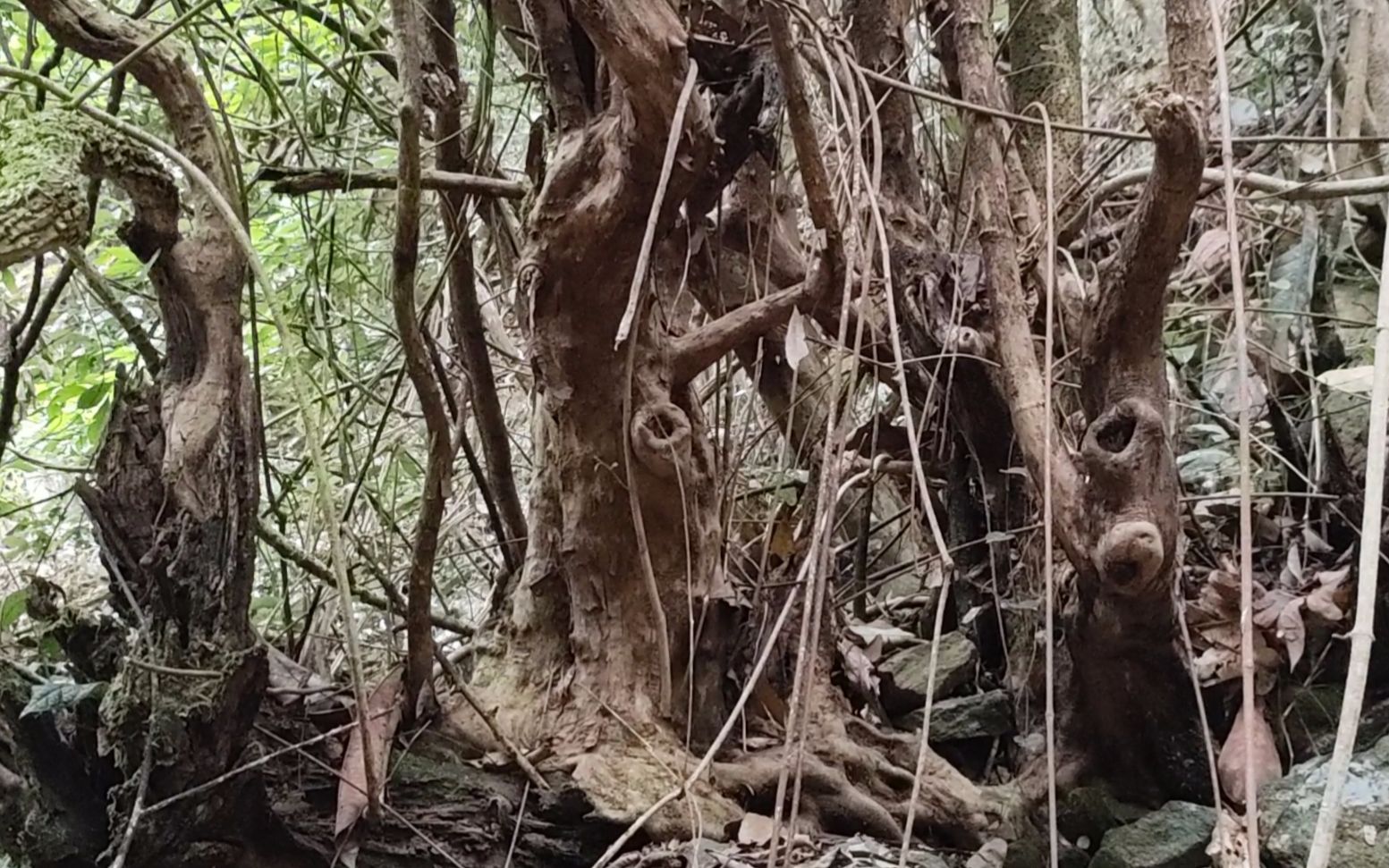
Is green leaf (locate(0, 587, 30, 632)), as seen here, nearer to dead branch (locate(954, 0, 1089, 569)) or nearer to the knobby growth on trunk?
the knobby growth on trunk

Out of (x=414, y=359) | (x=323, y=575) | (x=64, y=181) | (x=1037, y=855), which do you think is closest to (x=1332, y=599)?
(x=1037, y=855)

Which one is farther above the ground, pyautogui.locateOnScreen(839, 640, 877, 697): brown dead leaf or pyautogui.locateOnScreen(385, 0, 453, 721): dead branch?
pyautogui.locateOnScreen(385, 0, 453, 721): dead branch

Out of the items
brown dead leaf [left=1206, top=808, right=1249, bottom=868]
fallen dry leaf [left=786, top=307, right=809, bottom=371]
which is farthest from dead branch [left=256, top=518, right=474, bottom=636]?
brown dead leaf [left=1206, top=808, right=1249, bottom=868]

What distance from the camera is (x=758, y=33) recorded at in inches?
52.1

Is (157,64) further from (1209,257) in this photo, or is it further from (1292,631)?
(1209,257)

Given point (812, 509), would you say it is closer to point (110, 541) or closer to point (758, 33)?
point (758, 33)

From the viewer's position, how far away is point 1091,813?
134 cm

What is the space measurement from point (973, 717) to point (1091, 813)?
1.07 feet

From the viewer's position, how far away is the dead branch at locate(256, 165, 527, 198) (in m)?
1.49

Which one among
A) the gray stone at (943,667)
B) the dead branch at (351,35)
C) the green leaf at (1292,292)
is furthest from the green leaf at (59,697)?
the green leaf at (1292,292)

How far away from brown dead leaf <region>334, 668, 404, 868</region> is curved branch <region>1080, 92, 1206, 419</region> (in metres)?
0.88

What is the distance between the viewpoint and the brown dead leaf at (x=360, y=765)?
1.29 m

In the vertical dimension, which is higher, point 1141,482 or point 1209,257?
point 1209,257

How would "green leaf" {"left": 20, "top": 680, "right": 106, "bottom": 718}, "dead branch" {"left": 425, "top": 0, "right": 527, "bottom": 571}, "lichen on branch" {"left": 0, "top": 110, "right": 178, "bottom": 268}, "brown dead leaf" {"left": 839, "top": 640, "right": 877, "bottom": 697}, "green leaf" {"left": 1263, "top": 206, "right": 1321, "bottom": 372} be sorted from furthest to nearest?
"green leaf" {"left": 1263, "top": 206, "right": 1321, "bottom": 372}, "brown dead leaf" {"left": 839, "top": 640, "right": 877, "bottom": 697}, "dead branch" {"left": 425, "top": 0, "right": 527, "bottom": 571}, "green leaf" {"left": 20, "top": 680, "right": 106, "bottom": 718}, "lichen on branch" {"left": 0, "top": 110, "right": 178, "bottom": 268}
